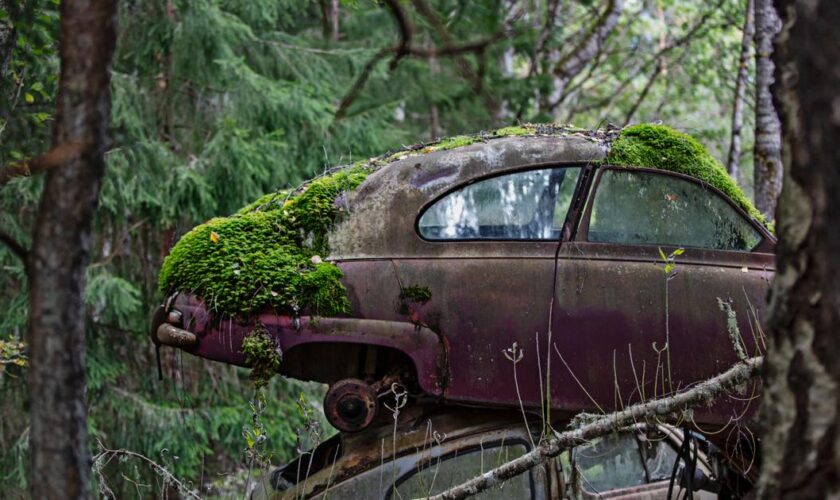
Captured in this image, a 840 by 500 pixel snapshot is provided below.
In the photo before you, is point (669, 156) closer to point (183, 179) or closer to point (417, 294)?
point (417, 294)

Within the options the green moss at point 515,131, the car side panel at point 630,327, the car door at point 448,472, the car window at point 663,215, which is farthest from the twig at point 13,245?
the green moss at point 515,131

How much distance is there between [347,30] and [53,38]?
756 centimetres

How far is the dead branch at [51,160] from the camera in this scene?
2.63 meters

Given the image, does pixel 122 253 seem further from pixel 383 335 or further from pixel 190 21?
pixel 383 335

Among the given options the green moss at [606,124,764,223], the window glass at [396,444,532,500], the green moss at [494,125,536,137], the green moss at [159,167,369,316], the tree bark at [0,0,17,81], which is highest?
the tree bark at [0,0,17,81]

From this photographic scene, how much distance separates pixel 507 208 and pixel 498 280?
0.45 meters

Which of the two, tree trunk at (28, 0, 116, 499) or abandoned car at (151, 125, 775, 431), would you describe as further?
abandoned car at (151, 125, 775, 431)

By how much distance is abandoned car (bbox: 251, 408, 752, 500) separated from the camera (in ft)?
16.6

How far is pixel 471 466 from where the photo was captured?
5070 mm

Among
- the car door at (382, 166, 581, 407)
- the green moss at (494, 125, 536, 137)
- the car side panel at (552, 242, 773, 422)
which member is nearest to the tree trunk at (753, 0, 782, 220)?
the green moss at (494, 125, 536, 137)

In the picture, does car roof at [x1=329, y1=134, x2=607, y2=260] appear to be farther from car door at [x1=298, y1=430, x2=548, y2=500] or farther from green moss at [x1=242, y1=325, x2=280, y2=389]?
car door at [x1=298, y1=430, x2=548, y2=500]

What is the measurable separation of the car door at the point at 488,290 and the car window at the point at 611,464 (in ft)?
2.16

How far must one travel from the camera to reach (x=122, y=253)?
11.4 metres

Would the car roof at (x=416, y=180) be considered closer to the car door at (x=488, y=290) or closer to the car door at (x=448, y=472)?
the car door at (x=488, y=290)
